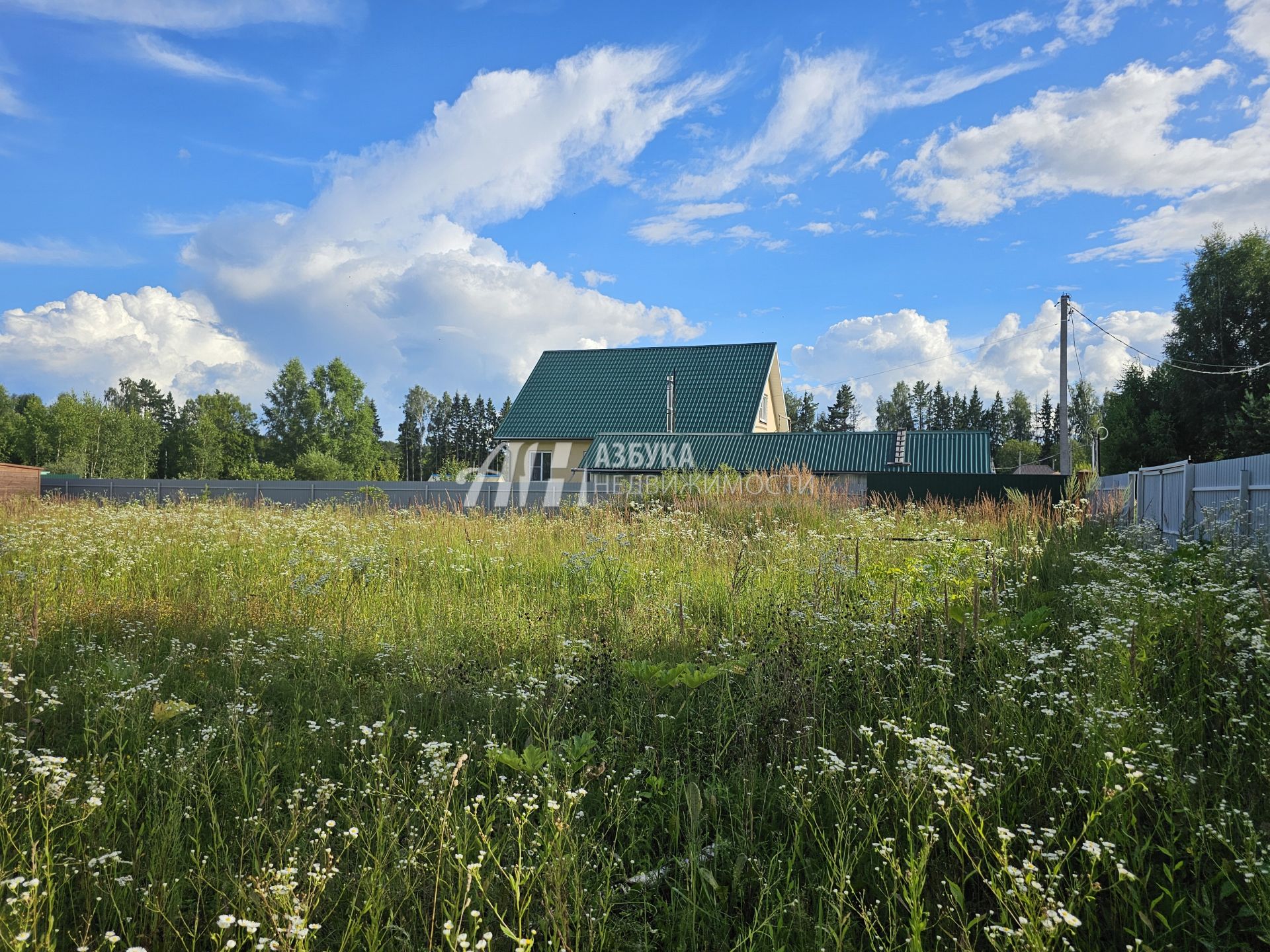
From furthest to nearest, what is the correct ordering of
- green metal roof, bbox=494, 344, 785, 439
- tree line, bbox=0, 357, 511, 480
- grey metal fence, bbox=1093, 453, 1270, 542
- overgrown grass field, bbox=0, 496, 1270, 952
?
tree line, bbox=0, 357, 511, 480
green metal roof, bbox=494, 344, 785, 439
grey metal fence, bbox=1093, 453, 1270, 542
overgrown grass field, bbox=0, 496, 1270, 952

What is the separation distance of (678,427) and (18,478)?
2270 cm

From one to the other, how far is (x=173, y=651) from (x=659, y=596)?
10.4 ft

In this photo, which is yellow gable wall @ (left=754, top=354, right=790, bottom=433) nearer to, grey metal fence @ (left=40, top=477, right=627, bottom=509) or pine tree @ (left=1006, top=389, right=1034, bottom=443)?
grey metal fence @ (left=40, top=477, right=627, bottom=509)

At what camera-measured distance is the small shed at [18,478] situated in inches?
849

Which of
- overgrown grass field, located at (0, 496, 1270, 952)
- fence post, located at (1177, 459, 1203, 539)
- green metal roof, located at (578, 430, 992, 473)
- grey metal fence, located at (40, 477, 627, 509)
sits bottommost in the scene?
overgrown grass field, located at (0, 496, 1270, 952)

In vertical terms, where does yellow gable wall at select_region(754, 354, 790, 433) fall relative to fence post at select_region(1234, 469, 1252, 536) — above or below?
above

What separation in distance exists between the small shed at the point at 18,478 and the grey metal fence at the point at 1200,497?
90.1ft

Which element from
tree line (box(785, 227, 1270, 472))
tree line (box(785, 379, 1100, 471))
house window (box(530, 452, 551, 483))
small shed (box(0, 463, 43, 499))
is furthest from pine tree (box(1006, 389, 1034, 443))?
small shed (box(0, 463, 43, 499))

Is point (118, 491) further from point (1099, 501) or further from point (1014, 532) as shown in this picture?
point (1099, 501)

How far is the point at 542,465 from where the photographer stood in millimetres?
31422

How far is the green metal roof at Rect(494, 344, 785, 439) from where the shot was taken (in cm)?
2972

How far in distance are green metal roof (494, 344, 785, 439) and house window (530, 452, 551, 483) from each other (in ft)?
3.69

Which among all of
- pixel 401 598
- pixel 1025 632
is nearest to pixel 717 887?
pixel 1025 632

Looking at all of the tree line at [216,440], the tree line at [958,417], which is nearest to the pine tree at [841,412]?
the tree line at [958,417]
